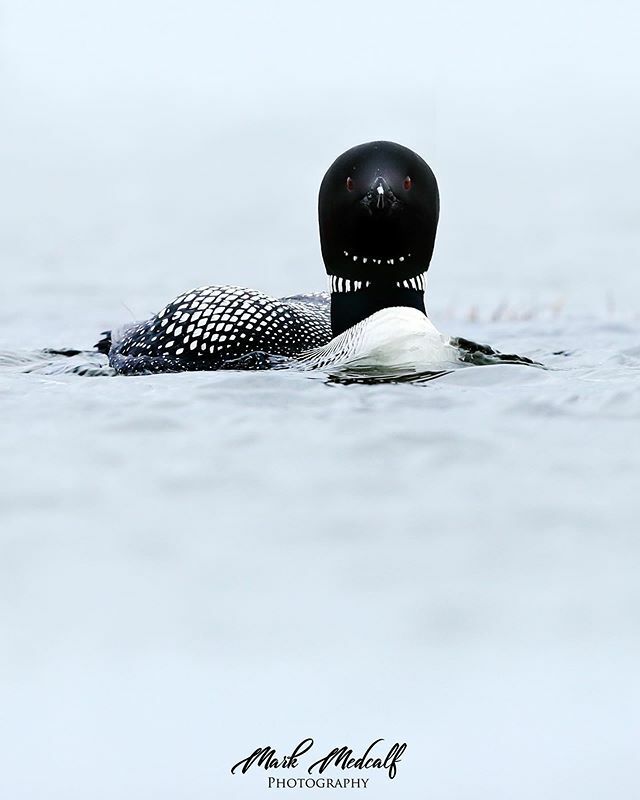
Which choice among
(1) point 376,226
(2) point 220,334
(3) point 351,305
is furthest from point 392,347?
(2) point 220,334

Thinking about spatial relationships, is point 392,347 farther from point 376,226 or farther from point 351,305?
point 376,226

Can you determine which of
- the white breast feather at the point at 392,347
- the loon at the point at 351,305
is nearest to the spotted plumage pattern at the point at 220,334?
the loon at the point at 351,305

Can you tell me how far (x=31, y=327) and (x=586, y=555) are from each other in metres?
5.92

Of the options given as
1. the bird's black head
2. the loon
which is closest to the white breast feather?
the loon

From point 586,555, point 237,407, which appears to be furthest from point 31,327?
point 586,555

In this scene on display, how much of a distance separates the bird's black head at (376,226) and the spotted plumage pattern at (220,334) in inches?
8.5

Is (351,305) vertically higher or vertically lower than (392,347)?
higher

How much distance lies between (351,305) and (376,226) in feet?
1.21

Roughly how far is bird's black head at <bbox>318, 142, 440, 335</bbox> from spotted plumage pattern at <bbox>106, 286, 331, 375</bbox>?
217 mm

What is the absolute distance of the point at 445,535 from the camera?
3.49 meters

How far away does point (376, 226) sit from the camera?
523 cm

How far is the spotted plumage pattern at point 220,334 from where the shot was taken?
5.44m

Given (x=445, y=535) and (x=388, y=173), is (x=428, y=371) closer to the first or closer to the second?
(x=388, y=173)

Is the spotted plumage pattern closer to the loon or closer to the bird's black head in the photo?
the loon
